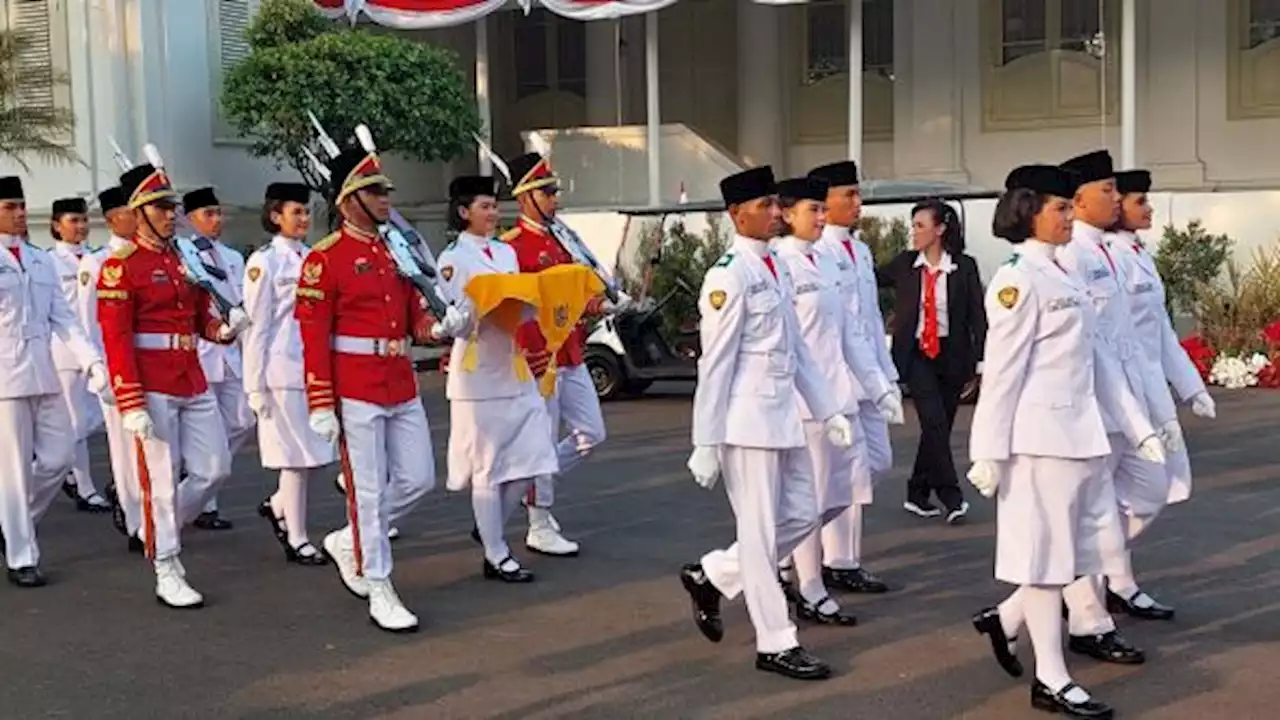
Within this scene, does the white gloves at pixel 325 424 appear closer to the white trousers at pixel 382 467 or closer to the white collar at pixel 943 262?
the white trousers at pixel 382 467

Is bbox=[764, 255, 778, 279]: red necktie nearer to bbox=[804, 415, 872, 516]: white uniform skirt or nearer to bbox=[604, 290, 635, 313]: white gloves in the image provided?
bbox=[804, 415, 872, 516]: white uniform skirt

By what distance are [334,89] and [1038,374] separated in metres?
13.8

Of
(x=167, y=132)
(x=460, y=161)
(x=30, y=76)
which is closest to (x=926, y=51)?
(x=460, y=161)

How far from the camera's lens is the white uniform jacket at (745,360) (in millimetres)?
6098

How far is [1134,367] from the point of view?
646 cm

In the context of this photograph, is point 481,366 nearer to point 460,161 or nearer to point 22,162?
point 22,162

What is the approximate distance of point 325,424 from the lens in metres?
6.71

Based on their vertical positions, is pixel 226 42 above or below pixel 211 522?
above

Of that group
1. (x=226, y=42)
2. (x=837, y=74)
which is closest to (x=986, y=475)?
(x=226, y=42)

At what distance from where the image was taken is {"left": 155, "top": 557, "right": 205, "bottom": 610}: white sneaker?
7.50 meters

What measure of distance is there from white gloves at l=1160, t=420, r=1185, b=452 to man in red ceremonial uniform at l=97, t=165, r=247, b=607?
174 inches

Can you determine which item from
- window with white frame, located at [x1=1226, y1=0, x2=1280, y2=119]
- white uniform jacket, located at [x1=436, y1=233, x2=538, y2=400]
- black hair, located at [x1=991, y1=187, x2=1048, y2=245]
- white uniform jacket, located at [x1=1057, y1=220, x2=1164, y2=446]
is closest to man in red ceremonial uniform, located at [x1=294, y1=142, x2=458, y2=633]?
white uniform jacket, located at [x1=436, y1=233, x2=538, y2=400]

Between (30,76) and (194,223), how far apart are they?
10338mm

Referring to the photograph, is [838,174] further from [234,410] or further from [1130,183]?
[234,410]
